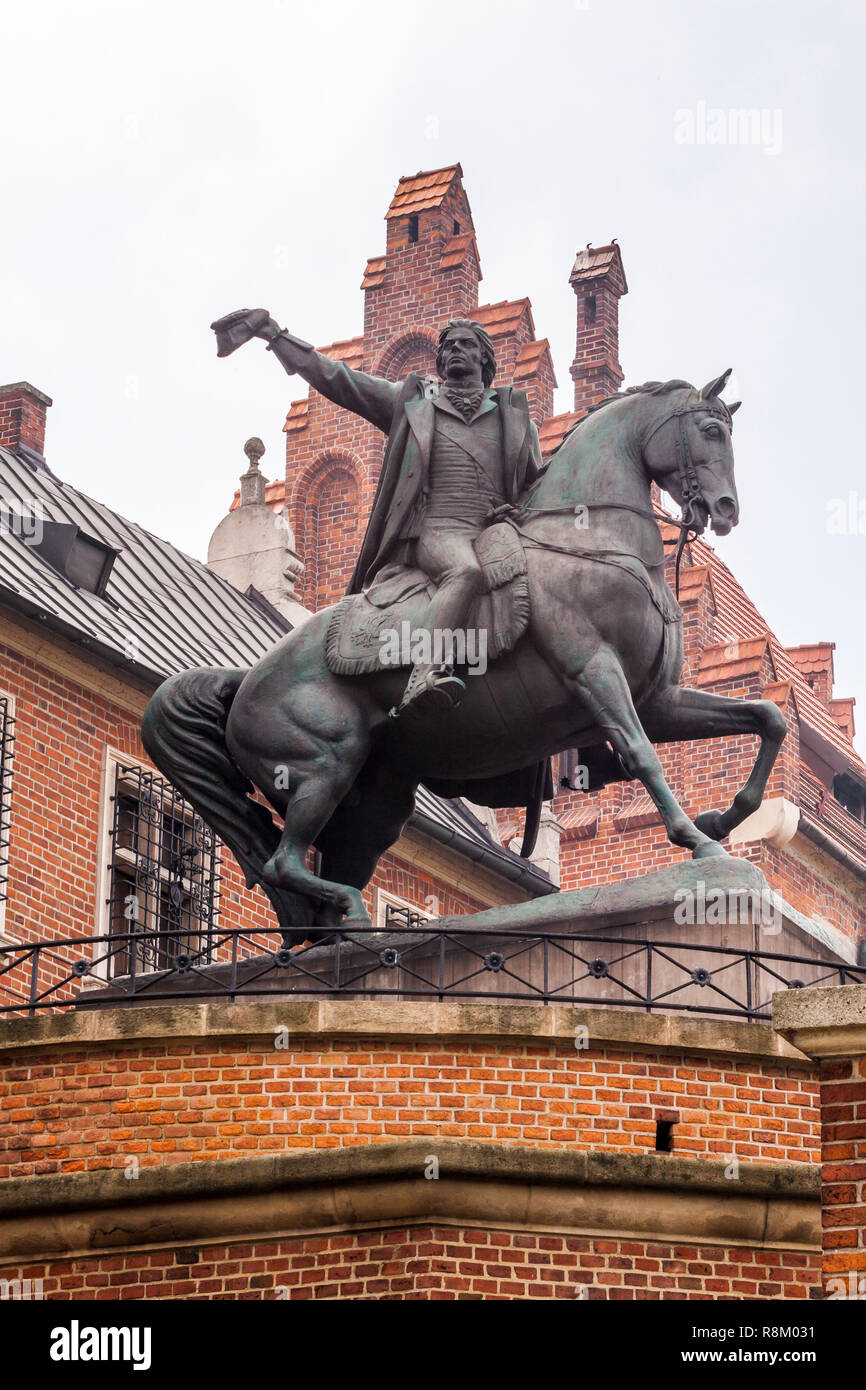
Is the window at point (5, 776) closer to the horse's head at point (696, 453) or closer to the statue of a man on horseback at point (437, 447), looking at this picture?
the statue of a man on horseback at point (437, 447)

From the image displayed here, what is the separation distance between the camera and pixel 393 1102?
13.6 meters

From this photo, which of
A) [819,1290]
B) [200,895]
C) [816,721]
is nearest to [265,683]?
[819,1290]

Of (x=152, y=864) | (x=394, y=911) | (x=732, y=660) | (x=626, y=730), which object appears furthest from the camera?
(x=732, y=660)

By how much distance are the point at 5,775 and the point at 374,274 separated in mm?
15025

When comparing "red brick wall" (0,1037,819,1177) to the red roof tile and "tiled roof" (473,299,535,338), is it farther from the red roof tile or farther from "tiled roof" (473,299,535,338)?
"tiled roof" (473,299,535,338)

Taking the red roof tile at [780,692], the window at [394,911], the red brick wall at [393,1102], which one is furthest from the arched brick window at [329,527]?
the red brick wall at [393,1102]

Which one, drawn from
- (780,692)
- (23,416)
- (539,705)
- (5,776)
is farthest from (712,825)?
(780,692)

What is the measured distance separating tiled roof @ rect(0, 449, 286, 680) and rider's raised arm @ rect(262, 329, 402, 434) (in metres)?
4.96

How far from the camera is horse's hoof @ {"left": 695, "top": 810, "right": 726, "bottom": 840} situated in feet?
50.7

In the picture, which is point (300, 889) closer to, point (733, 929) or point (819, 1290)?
point (733, 929)

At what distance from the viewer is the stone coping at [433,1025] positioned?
45.0ft

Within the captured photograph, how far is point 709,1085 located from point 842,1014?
187 inches

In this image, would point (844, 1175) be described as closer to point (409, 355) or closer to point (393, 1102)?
point (393, 1102)

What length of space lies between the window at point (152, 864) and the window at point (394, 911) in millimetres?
2217
